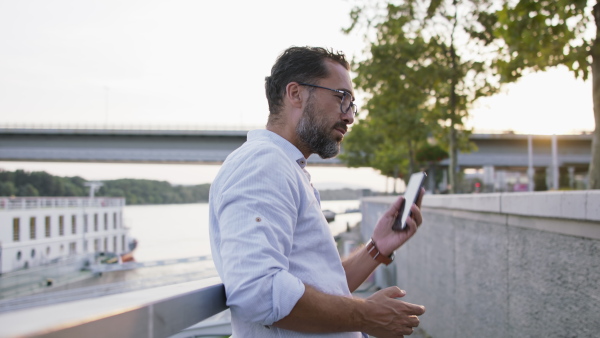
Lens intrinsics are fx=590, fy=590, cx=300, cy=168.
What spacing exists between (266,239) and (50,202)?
125 ft

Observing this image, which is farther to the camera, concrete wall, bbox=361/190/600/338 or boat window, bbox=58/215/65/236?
boat window, bbox=58/215/65/236

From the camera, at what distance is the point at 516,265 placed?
4.27m

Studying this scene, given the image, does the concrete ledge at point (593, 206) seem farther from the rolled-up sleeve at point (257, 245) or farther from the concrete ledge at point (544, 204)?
the rolled-up sleeve at point (257, 245)

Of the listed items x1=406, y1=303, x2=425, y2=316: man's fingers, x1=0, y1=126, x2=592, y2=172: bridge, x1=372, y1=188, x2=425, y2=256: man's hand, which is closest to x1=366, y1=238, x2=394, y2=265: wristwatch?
x1=372, y1=188, x2=425, y2=256: man's hand

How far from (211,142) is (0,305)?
22599mm

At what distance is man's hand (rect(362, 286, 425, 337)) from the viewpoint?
6.08 ft

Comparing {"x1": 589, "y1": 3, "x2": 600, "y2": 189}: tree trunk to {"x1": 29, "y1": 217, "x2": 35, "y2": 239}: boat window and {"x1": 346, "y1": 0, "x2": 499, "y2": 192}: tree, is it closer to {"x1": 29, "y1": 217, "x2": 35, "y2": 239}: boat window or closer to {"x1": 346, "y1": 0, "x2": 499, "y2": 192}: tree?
{"x1": 346, "y1": 0, "x2": 499, "y2": 192}: tree

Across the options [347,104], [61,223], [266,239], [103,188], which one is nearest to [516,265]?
[347,104]

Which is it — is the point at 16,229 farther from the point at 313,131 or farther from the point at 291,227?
the point at 291,227

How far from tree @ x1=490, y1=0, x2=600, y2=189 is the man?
16.7 feet

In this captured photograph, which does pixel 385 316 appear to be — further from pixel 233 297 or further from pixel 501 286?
pixel 501 286

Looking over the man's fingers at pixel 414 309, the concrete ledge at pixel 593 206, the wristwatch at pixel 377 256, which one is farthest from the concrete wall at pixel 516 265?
the man's fingers at pixel 414 309

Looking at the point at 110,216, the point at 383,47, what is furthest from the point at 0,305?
the point at 383,47

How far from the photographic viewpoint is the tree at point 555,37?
6812mm
